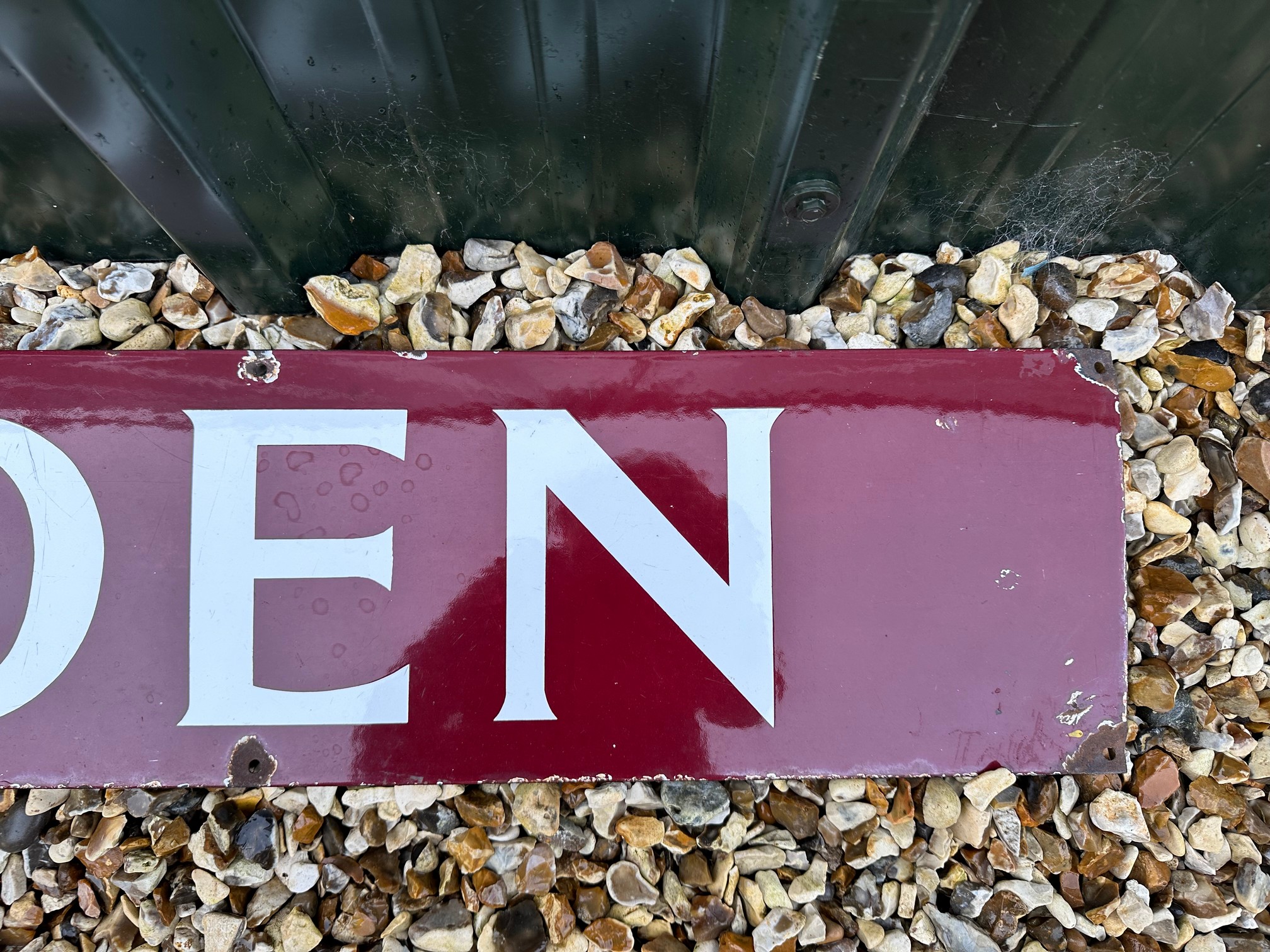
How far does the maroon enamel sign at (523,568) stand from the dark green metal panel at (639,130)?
0.73 ft

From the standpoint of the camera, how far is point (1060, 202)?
3.58 ft

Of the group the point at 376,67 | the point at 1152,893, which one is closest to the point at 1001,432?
the point at 1152,893

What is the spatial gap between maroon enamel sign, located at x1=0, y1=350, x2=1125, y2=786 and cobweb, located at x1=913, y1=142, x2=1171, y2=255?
25 centimetres

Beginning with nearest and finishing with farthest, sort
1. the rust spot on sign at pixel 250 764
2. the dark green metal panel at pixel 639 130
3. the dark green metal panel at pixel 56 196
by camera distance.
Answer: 1. the dark green metal panel at pixel 639 130
2. the dark green metal panel at pixel 56 196
3. the rust spot on sign at pixel 250 764

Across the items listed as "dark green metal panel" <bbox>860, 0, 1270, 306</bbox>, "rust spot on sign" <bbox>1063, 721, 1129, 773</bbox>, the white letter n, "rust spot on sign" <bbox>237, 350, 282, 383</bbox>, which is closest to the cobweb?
"dark green metal panel" <bbox>860, 0, 1270, 306</bbox>

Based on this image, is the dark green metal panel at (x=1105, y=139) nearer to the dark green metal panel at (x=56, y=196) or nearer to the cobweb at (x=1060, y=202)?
the cobweb at (x=1060, y=202)

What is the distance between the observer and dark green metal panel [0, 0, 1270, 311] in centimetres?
79

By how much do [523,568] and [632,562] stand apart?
16 cm

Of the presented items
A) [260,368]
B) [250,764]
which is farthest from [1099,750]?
[260,368]

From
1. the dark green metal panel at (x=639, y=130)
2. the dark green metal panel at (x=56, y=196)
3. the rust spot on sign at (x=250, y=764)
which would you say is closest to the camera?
the dark green metal panel at (x=639, y=130)

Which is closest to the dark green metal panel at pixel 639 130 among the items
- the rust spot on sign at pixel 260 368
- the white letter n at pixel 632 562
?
the rust spot on sign at pixel 260 368

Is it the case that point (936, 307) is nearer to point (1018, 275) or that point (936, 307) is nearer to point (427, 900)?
point (1018, 275)

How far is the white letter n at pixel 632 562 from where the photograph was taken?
103cm

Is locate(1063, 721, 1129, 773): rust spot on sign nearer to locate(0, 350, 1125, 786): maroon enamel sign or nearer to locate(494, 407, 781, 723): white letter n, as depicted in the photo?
locate(0, 350, 1125, 786): maroon enamel sign
